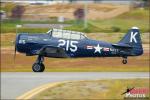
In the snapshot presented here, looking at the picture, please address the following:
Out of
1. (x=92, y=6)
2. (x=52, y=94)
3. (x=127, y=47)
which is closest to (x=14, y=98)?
(x=52, y=94)

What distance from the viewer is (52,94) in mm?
140250

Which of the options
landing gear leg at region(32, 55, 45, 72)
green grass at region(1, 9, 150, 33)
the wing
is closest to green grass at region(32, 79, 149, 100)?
green grass at region(1, 9, 150, 33)

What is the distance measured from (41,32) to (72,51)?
2.52 meters

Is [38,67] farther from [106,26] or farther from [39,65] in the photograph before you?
[106,26]

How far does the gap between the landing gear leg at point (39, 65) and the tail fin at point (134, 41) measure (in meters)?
2.92

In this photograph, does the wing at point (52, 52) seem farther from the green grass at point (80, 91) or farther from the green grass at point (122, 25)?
the green grass at point (80, 91)

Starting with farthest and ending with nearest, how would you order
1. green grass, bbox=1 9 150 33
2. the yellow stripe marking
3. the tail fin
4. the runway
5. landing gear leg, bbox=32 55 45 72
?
the yellow stripe marking, the runway, green grass, bbox=1 9 150 33, the tail fin, landing gear leg, bbox=32 55 45 72

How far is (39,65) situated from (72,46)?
205cm

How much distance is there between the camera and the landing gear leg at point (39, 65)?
2106cm

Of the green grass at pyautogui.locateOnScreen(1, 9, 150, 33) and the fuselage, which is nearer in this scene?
the fuselage

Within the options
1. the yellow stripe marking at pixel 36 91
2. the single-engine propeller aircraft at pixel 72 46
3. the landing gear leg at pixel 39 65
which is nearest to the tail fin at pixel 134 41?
the single-engine propeller aircraft at pixel 72 46

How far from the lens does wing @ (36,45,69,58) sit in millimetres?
20922

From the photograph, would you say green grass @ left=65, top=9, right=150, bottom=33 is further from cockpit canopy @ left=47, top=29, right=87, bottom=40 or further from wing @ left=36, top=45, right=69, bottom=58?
cockpit canopy @ left=47, top=29, right=87, bottom=40

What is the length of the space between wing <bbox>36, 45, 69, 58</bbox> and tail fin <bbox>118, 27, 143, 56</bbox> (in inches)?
88.5
